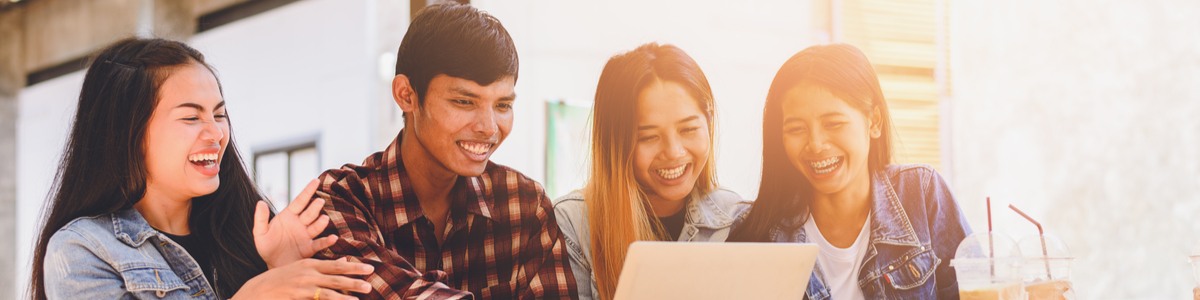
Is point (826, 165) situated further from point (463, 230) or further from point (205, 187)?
point (205, 187)

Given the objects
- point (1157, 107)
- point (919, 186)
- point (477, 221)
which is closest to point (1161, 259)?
point (1157, 107)

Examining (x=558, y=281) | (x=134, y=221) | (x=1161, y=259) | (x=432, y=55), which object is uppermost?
(x=432, y=55)

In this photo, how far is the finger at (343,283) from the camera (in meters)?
2.65

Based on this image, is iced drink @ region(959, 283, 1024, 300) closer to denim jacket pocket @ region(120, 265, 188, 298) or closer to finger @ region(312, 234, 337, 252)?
finger @ region(312, 234, 337, 252)

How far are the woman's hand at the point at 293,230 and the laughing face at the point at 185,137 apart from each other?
7.1 inches

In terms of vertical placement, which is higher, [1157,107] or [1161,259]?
[1157,107]

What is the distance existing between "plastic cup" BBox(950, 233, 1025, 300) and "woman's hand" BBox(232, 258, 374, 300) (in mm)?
1577

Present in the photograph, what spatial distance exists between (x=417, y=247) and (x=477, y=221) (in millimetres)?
182

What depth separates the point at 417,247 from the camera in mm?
2992

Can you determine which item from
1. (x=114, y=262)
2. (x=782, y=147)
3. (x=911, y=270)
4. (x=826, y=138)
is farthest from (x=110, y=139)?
(x=911, y=270)

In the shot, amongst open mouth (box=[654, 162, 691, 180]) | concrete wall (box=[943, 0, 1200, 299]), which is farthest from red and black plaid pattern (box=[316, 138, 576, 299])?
concrete wall (box=[943, 0, 1200, 299])

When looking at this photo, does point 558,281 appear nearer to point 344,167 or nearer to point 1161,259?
point 344,167

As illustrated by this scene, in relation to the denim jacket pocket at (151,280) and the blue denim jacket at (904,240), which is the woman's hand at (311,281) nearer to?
the denim jacket pocket at (151,280)

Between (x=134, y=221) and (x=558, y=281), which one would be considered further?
(x=558, y=281)
